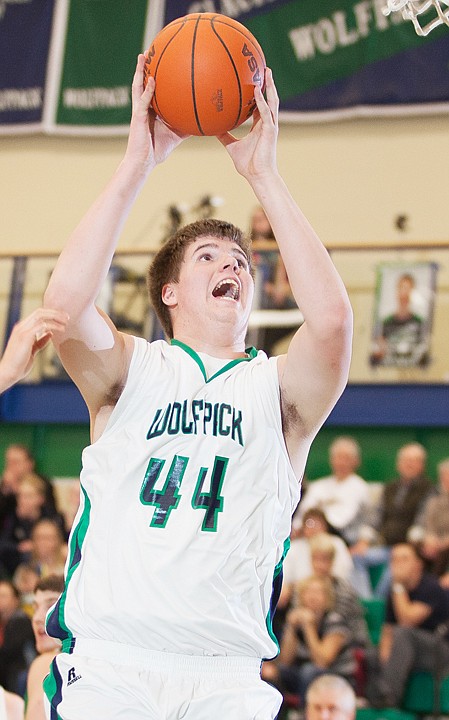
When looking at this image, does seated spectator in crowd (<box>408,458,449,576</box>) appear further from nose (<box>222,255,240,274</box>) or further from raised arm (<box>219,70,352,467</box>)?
nose (<box>222,255,240,274</box>)

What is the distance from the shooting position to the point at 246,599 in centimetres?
363

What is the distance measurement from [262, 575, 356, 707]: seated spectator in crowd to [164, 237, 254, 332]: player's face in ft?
17.4

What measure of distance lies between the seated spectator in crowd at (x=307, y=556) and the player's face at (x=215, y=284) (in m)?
5.57

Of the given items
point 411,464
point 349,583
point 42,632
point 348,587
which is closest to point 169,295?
point 42,632

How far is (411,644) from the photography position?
8914 millimetres

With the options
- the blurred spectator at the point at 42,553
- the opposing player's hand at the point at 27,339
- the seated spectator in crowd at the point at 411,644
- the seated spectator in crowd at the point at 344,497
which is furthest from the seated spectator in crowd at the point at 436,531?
the opposing player's hand at the point at 27,339

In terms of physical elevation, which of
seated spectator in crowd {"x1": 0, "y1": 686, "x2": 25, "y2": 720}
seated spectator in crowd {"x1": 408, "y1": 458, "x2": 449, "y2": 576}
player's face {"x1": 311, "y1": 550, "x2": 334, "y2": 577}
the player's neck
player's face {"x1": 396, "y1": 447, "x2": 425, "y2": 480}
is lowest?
seated spectator in crowd {"x1": 0, "y1": 686, "x2": 25, "y2": 720}

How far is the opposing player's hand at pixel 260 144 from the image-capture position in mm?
3994

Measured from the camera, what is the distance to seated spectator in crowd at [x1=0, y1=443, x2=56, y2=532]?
38.2ft

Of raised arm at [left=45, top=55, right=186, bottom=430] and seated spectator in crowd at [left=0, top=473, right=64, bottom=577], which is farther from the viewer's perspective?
seated spectator in crowd at [left=0, top=473, right=64, bottom=577]

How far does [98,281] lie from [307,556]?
645 centimetres

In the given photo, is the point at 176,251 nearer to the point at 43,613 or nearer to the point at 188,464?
the point at 188,464

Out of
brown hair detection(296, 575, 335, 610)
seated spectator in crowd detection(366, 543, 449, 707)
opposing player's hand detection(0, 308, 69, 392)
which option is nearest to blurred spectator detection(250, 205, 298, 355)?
brown hair detection(296, 575, 335, 610)

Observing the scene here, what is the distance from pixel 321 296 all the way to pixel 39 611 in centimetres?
257
